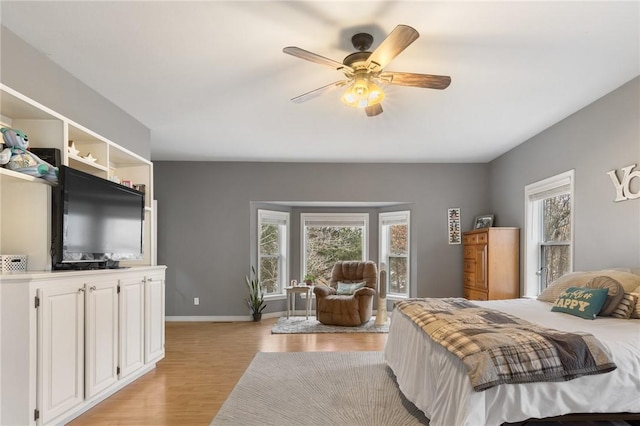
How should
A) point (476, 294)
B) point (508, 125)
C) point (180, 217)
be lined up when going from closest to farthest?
point (508, 125) → point (476, 294) → point (180, 217)

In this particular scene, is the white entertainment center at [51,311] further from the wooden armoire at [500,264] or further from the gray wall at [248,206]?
the wooden armoire at [500,264]

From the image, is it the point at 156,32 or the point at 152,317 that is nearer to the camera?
Result: the point at 156,32

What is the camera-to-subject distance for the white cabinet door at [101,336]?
2.79 meters

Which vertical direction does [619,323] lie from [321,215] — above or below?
below

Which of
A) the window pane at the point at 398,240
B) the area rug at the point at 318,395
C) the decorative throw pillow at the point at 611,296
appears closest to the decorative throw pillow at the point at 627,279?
the decorative throw pillow at the point at 611,296

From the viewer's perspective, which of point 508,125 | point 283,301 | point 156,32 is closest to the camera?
point 156,32

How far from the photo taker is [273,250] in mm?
6996

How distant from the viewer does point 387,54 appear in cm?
234

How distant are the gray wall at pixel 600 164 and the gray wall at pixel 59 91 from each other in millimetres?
4712

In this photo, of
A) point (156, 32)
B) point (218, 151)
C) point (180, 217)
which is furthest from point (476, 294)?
point (156, 32)

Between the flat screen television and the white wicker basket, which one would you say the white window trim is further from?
the white wicker basket

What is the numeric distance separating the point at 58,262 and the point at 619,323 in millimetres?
3850

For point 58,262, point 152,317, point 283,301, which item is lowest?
point 283,301

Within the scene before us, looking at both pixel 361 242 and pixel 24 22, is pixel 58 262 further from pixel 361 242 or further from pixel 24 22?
pixel 361 242
